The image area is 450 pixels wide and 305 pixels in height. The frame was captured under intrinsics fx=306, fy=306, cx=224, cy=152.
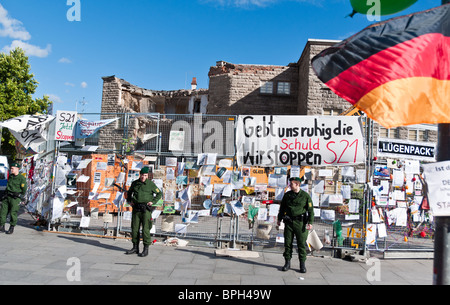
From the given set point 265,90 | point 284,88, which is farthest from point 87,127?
point 284,88

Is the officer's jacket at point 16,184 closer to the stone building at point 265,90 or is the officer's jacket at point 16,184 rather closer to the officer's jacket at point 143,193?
the officer's jacket at point 143,193

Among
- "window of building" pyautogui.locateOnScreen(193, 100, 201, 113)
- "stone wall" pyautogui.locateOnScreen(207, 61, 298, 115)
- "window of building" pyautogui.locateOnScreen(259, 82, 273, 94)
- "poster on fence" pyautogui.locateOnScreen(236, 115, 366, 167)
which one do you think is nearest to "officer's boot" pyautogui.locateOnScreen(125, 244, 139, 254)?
"poster on fence" pyautogui.locateOnScreen(236, 115, 366, 167)

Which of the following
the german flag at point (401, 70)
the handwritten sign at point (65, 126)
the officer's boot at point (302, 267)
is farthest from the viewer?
the handwritten sign at point (65, 126)

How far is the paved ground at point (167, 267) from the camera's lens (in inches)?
204

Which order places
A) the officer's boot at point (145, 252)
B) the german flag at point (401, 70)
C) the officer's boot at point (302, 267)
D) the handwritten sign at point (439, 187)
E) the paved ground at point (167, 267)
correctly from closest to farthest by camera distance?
the handwritten sign at point (439, 187), the german flag at point (401, 70), the paved ground at point (167, 267), the officer's boot at point (302, 267), the officer's boot at point (145, 252)

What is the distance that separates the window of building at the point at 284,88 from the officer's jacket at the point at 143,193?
52.0ft

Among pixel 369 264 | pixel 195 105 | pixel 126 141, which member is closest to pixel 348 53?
pixel 369 264

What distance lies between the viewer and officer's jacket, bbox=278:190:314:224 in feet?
20.0

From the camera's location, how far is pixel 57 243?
24.3ft

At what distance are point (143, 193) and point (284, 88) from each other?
1630 cm

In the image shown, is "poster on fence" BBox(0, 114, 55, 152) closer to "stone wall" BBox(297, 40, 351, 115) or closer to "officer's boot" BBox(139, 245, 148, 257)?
"officer's boot" BBox(139, 245, 148, 257)

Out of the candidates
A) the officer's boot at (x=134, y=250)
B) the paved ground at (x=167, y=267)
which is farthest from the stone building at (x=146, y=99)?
the officer's boot at (x=134, y=250)

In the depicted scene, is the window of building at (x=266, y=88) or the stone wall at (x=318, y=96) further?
the window of building at (x=266, y=88)

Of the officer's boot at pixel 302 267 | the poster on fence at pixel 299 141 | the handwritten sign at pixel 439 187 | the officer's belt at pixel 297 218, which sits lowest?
the officer's boot at pixel 302 267
